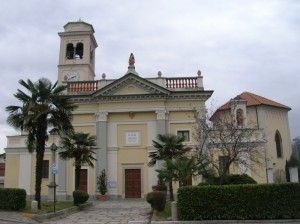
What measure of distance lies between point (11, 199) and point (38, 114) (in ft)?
16.5

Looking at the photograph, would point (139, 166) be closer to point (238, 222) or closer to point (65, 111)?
point (65, 111)

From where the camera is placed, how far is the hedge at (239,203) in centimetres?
1605

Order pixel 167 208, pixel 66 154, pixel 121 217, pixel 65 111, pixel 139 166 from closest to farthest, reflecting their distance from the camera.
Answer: pixel 121 217 → pixel 167 208 → pixel 65 111 → pixel 66 154 → pixel 139 166

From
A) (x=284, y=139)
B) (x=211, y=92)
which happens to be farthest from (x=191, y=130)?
(x=284, y=139)

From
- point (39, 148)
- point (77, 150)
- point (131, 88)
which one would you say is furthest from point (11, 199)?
point (131, 88)

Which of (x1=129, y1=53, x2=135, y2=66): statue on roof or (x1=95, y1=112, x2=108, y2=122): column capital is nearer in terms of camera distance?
(x1=95, y1=112, x2=108, y2=122): column capital

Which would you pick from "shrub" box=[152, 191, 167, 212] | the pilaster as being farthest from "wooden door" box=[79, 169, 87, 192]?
"shrub" box=[152, 191, 167, 212]

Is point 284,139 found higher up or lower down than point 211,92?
lower down

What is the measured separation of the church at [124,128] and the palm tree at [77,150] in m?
6.78

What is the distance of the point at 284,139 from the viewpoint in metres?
43.3

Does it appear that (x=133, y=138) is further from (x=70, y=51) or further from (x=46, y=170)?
(x=70, y=51)

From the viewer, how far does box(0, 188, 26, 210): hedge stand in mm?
19923

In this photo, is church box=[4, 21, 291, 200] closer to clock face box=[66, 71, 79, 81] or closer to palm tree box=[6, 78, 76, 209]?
clock face box=[66, 71, 79, 81]

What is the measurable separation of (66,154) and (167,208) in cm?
917
